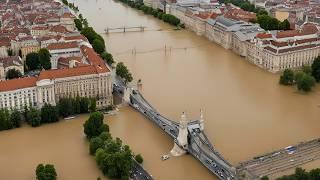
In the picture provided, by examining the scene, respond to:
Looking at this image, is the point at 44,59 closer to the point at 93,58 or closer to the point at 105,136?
the point at 93,58

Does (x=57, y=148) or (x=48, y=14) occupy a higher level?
(x=48, y=14)

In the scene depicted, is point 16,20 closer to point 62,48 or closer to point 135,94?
point 62,48

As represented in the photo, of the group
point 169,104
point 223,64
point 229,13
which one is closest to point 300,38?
point 223,64

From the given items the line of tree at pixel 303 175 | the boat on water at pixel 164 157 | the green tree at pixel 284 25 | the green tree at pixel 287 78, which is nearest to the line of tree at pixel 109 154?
the boat on water at pixel 164 157

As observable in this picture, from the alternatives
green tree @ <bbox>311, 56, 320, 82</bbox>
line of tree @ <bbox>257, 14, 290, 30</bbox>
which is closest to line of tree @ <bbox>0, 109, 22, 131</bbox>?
green tree @ <bbox>311, 56, 320, 82</bbox>

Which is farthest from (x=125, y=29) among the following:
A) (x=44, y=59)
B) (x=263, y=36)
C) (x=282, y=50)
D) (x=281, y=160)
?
(x=281, y=160)

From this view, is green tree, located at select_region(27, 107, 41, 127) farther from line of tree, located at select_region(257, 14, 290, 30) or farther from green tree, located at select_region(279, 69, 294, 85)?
line of tree, located at select_region(257, 14, 290, 30)

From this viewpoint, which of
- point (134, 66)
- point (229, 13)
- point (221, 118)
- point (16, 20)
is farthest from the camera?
point (229, 13)

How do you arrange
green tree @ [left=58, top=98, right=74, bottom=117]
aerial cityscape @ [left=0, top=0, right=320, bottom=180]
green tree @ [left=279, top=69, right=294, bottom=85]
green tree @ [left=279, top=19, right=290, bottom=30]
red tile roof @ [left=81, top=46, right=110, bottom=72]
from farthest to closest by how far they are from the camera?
green tree @ [left=279, top=19, right=290, bottom=30] < green tree @ [left=279, top=69, right=294, bottom=85] < red tile roof @ [left=81, top=46, right=110, bottom=72] < green tree @ [left=58, top=98, right=74, bottom=117] < aerial cityscape @ [left=0, top=0, right=320, bottom=180]
